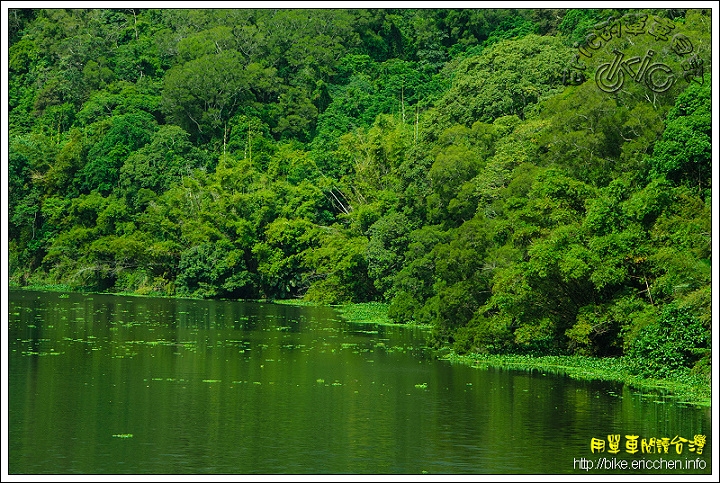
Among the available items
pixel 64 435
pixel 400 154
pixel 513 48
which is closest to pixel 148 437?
pixel 64 435

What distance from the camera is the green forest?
26.5m

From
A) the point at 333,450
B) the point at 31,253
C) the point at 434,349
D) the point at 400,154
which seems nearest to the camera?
the point at 333,450

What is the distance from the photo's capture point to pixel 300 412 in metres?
20.3

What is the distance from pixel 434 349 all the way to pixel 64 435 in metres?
16.3

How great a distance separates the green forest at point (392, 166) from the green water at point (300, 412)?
10.4ft

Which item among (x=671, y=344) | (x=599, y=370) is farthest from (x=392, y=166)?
(x=671, y=344)

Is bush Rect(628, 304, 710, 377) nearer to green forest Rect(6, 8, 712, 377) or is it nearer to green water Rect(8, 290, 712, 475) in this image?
green forest Rect(6, 8, 712, 377)

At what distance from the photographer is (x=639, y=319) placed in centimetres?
2534

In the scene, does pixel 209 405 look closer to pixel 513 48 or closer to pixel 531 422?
pixel 531 422

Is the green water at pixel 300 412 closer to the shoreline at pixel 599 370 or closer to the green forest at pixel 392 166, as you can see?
the shoreline at pixel 599 370

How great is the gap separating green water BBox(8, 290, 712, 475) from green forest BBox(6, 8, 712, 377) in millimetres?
3182

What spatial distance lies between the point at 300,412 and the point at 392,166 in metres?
39.4

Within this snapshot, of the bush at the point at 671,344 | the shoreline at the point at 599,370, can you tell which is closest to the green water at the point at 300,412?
the shoreline at the point at 599,370

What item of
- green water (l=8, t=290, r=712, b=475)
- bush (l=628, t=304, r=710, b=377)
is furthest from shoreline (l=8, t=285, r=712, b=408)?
green water (l=8, t=290, r=712, b=475)
